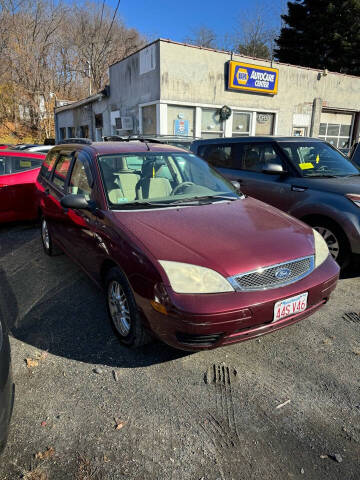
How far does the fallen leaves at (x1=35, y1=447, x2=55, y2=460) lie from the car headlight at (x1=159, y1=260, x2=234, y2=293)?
1.11 meters

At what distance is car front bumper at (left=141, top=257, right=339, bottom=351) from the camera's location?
202 centimetres

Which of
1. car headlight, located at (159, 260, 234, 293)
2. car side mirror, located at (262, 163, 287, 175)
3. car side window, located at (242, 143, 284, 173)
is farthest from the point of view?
car side window, located at (242, 143, 284, 173)

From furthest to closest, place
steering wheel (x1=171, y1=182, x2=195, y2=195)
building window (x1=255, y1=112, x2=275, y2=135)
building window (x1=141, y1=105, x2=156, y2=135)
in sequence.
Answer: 1. building window (x1=255, y1=112, x2=275, y2=135)
2. building window (x1=141, y1=105, x2=156, y2=135)
3. steering wheel (x1=171, y1=182, x2=195, y2=195)

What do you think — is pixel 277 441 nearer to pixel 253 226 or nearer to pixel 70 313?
pixel 253 226

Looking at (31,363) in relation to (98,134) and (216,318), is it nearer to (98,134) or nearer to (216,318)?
(216,318)

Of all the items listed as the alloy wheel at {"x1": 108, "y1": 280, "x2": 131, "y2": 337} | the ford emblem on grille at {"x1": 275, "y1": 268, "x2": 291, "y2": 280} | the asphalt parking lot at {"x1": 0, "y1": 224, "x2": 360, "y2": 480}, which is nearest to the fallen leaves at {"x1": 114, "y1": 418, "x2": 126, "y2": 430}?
the asphalt parking lot at {"x1": 0, "y1": 224, "x2": 360, "y2": 480}

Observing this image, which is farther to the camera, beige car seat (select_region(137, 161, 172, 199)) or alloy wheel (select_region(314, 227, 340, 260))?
alloy wheel (select_region(314, 227, 340, 260))

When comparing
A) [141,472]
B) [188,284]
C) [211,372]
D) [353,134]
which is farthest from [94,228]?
[353,134]

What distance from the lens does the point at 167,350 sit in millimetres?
2660

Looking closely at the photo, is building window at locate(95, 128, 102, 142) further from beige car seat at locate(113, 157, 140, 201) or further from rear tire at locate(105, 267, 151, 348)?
rear tire at locate(105, 267, 151, 348)

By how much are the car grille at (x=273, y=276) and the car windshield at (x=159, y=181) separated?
3.58 ft

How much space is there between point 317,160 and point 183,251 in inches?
132

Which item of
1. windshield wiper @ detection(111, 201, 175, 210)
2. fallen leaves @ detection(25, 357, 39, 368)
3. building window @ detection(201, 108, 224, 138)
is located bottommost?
fallen leaves @ detection(25, 357, 39, 368)

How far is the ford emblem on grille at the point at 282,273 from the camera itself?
2.27 metres
